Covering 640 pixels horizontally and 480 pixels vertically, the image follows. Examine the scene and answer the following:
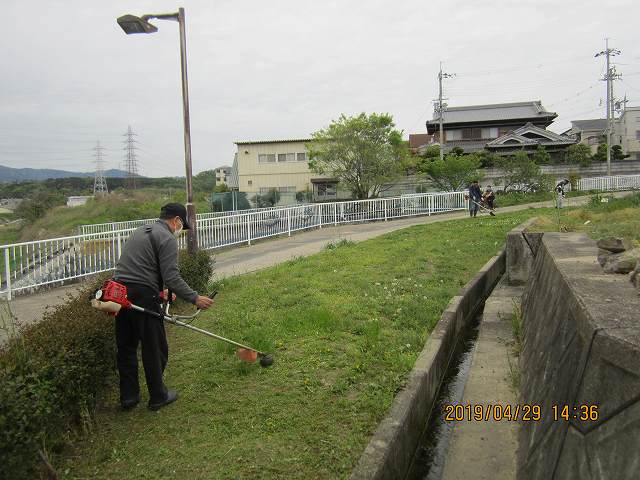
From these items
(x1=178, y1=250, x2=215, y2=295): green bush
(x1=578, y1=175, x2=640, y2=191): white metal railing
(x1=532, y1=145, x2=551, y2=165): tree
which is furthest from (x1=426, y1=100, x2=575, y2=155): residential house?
(x1=178, y1=250, x2=215, y2=295): green bush

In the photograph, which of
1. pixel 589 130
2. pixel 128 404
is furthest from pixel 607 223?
pixel 589 130

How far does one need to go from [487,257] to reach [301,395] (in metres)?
7.73

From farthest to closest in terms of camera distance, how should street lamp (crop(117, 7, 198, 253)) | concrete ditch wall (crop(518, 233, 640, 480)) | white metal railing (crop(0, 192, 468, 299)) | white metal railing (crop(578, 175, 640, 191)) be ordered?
white metal railing (crop(578, 175, 640, 191)) < white metal railing (crop(0, 192, 468, 299)) < street lamp (crop(117, 7, 198, 253)) < concrete ditch wall (crop(518, 233, 640, 480))

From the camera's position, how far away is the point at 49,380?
→ 115 inches

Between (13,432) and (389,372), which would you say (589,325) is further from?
(13,432)

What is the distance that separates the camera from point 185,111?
8602 millimetres

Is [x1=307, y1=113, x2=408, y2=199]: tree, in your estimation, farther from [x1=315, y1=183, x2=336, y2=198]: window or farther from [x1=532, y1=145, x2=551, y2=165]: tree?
[x1=532, y1=145, x2=551, y2=165]: tree

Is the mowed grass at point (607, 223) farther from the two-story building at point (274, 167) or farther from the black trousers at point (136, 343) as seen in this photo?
the two-story building at point (274, 167)

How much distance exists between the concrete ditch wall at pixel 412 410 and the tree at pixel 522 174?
73.9 ft

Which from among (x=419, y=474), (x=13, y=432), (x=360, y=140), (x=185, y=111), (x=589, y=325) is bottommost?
(x=419, y=474)

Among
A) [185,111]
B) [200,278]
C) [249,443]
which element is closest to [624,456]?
[249,443]

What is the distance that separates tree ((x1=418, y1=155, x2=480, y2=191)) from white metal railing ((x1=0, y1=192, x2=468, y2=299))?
3064 mm

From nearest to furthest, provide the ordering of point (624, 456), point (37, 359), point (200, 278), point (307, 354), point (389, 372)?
1. point (624, 456)
2. point (37, 359)
3. point (389, 372)
4. point (307, 354)
5. point (200, 278)

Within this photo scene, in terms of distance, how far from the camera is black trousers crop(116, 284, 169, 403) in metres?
3.69
